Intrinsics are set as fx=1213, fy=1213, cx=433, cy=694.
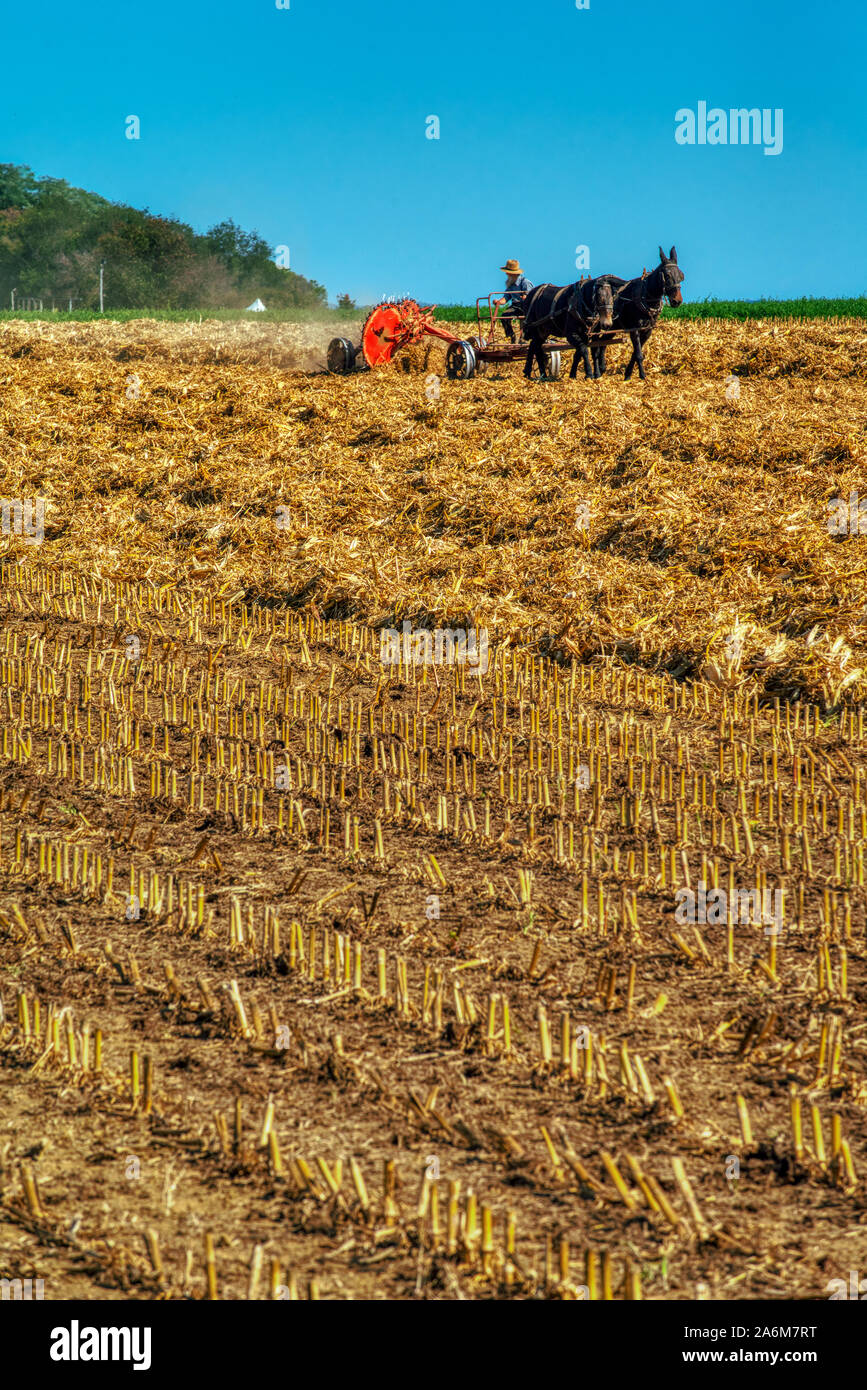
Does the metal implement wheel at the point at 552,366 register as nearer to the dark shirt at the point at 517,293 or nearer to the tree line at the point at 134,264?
the dark shirt at the point at 517,293

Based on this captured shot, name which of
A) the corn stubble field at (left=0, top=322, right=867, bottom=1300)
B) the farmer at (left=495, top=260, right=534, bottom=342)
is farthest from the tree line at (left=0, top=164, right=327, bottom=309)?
the corn stubble field at (left=0, top=322, right=867, bottom=1300)

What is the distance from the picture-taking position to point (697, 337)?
954 inches

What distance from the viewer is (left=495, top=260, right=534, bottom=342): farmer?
21.9m

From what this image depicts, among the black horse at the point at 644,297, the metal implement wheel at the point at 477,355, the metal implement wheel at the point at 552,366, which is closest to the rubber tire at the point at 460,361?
the metal implement wheel at the point at 477,355

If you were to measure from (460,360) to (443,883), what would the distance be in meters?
Result: 17.4

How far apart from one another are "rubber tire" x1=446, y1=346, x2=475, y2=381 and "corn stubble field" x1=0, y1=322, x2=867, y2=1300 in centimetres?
711

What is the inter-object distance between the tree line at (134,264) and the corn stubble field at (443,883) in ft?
215

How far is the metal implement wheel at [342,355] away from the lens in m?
22.5

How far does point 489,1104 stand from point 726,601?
7.40 meters

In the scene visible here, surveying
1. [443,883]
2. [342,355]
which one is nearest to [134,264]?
[342,355]

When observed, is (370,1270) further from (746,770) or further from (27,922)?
(746,770)

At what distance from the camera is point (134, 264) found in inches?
3046

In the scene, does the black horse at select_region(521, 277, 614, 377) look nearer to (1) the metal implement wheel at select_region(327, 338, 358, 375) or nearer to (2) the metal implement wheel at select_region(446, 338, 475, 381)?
(2) the metal implement wheel at select_region(446, 338, 475, 381)

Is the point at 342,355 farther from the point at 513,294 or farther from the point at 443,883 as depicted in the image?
the point at 443,883
